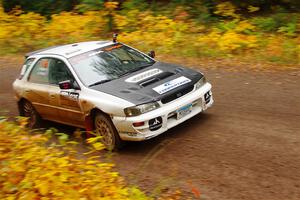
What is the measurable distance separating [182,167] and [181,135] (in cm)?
123

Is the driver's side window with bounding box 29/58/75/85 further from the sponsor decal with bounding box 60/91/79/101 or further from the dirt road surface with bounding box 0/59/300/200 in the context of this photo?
the dirt road surface with bounding box 0/59/300/200

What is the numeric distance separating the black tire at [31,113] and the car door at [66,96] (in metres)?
0.98

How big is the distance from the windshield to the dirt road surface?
1.36 meters

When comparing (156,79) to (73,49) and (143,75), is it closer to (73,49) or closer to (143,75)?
(143,75)

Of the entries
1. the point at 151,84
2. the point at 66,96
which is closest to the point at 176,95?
the point at 151,84

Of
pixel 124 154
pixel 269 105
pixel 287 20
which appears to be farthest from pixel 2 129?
A: pixel 287 20

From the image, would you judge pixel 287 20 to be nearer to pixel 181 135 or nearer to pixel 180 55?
pixel 180 55

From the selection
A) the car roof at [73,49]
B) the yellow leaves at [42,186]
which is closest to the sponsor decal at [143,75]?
the car roof at [73,49]

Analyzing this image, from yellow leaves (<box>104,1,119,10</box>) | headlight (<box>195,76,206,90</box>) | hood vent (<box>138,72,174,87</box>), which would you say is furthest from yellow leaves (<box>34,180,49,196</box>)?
yellow leaves (<box>104,1,119,10</box>)

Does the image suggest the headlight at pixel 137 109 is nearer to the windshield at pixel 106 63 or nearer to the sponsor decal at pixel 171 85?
the sponsor decal at pixel 171 85

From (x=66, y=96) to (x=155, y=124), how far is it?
75.9 inches

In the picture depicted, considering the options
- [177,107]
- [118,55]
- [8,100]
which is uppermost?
[118,55]

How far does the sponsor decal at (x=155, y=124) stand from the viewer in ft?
22.7

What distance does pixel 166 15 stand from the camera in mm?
16094
